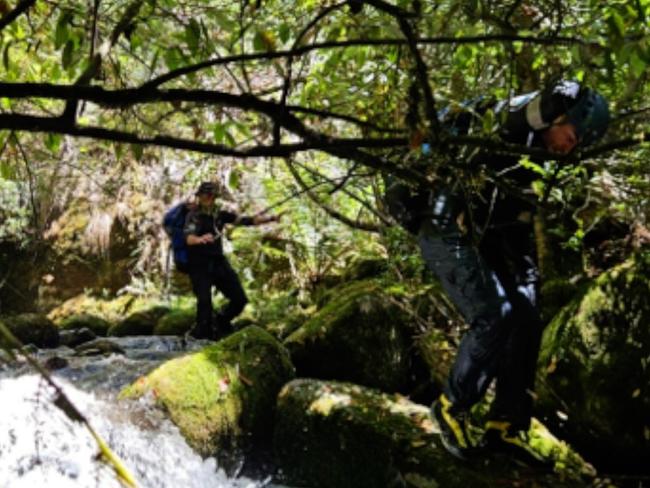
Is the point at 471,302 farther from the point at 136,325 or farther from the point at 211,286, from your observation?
the point at 136,325

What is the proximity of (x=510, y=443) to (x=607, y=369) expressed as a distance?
0.72 m

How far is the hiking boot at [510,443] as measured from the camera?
3.53m

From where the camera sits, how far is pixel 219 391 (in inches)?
187

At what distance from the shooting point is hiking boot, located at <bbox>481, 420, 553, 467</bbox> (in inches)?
139

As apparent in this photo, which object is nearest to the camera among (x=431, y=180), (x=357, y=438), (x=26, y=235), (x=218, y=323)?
(x=431, y=180)

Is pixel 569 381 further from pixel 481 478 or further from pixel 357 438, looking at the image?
pixel 357 438

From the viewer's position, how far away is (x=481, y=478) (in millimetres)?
3428

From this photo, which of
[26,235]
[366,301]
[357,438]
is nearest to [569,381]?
[357,438]

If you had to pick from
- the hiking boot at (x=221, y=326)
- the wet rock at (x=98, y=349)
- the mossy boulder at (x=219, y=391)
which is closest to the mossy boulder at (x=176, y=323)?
the hiking boot at (x=221, y=326)

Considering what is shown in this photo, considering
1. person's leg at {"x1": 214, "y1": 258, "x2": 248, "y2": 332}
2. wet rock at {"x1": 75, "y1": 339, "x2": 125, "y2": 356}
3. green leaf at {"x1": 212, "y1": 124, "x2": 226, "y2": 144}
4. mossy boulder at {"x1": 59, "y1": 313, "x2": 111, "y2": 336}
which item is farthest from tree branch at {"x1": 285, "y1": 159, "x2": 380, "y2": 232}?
mossy boulder at {"x1": 59, "y1": 313, "x2": 111, "y2": 336}

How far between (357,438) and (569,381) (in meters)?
1.41

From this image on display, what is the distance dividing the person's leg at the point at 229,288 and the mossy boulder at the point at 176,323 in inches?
63.7

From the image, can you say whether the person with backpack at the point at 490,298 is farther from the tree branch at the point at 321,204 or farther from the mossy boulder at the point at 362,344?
the mossy boulder at the point at 362,344

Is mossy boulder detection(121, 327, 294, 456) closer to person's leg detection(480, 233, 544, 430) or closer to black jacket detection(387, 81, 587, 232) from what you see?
person's leg detection(480, 233, 544, 430)
